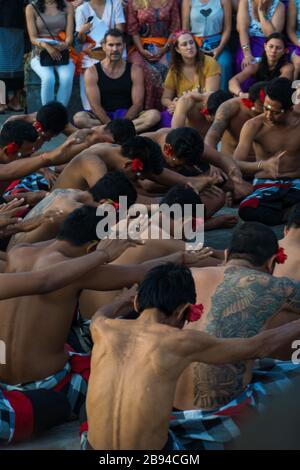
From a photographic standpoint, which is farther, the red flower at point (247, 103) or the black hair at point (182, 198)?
the red flower at point (247, 103)

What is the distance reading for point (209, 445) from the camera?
384 cm

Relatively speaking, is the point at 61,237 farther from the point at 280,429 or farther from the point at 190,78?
the point at 190,78

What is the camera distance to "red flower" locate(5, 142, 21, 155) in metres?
6.70

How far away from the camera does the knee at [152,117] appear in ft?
29.5

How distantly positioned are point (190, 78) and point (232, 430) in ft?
18.9

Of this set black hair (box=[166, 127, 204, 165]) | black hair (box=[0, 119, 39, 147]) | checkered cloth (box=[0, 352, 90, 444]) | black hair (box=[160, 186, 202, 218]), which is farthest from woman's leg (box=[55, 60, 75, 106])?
checkered cloth (box=[0, 352, 90, 444])

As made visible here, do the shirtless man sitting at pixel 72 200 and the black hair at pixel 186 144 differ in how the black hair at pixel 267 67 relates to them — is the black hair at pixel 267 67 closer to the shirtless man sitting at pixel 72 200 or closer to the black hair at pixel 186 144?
the black hair at pixel 186 144

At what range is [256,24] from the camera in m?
9.51

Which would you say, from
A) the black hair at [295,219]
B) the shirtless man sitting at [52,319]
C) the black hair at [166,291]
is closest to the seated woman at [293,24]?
the black hair at [295,219]

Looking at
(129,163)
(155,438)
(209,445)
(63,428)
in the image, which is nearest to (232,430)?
(209,445)

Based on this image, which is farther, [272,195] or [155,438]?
[272,195]

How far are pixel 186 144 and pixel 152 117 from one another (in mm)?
2307

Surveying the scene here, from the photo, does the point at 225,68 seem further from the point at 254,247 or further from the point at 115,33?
the point at 254,247

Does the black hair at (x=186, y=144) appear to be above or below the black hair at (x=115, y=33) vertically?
below
